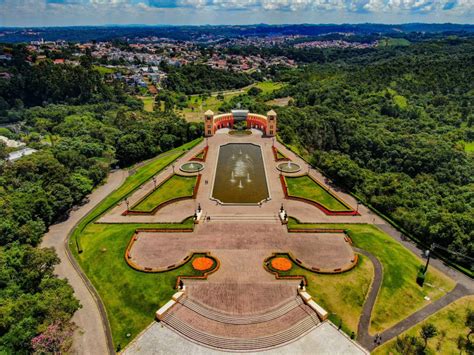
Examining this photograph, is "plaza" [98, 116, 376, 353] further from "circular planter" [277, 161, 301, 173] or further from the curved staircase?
"circular planter" [277, 161, 301, 173]

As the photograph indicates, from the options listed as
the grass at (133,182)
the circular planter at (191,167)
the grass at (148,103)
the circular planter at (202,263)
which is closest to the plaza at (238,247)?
the circular planter at (191,167)

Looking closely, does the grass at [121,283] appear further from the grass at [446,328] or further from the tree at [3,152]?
the tree at [3,152]

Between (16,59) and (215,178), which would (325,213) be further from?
(16,59)

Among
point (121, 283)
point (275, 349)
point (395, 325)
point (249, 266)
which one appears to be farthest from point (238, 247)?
point (395, 325)

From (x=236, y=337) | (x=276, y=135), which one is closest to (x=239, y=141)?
(x=276, y=135)

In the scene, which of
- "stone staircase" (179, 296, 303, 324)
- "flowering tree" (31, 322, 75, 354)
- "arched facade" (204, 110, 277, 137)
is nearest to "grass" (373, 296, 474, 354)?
"stone staircase" (179, 296, 303, 324)

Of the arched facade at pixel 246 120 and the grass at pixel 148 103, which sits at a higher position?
the arched facade at pixel 246 120
